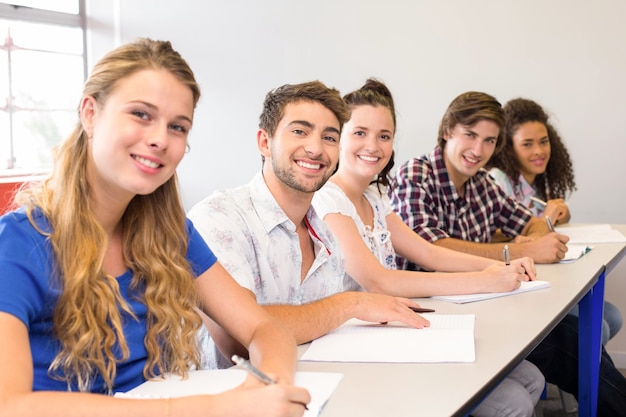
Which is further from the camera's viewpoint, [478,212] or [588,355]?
[478,212]

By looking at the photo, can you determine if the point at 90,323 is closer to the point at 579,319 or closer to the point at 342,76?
the point at 579,319

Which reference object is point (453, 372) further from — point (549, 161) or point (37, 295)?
point (549, 161)

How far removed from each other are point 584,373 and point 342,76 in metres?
2.33

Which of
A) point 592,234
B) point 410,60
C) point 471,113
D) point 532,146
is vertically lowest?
point 592,234

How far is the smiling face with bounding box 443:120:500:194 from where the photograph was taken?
9.79ft

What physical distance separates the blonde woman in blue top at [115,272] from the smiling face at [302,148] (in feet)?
1.60

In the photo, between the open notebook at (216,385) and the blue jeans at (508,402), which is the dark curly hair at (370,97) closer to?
the blue jeans at (508,402)

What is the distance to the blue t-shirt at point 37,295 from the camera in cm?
108

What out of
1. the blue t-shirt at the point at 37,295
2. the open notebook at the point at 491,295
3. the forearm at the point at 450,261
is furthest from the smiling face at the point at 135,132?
the forearm at the point at 450,261

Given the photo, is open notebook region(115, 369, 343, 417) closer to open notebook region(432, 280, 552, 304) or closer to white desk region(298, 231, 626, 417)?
white desk region(298, 231, 626, 417)

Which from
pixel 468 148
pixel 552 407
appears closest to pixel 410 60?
pixel 468 148

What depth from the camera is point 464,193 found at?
3.12 m

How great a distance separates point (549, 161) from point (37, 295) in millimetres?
3230

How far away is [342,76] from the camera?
4336 millimetres
